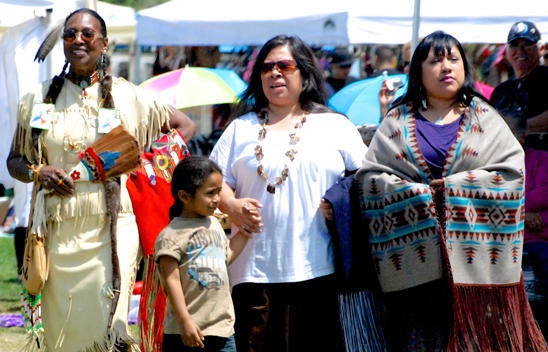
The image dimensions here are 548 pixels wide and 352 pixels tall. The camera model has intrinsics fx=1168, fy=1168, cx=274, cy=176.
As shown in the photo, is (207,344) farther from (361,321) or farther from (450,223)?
(450,223)

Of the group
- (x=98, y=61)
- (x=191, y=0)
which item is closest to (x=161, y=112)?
(x=98, y=61)

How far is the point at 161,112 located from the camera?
18.8 feet

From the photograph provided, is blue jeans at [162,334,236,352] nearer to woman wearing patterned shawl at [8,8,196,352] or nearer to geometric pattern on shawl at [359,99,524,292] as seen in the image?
woman wearing patterned shawl at [8,8,196,352]

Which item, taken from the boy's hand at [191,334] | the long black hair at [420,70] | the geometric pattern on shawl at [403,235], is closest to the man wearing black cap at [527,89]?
the long black hair at [420,70]

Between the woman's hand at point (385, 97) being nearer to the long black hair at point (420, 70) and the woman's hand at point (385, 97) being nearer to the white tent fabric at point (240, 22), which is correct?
the white tent fabric at point (240, 22)

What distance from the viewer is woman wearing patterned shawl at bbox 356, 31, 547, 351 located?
5180 millimetres

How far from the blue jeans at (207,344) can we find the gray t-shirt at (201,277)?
33 mm

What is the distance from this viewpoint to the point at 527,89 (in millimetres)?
7578

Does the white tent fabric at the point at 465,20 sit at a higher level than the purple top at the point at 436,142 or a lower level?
higher

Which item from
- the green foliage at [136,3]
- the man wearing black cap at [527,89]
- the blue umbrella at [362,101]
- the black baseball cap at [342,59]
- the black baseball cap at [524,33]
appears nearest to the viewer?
the man wearing black cap at [527,89]

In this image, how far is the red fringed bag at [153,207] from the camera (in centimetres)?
575

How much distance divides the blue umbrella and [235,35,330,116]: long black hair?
2418 mm

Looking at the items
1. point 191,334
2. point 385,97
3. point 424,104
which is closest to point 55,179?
point 191,334

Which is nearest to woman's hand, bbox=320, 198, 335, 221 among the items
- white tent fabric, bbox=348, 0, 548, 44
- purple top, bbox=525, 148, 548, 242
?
purple top, bbox=525, 148, 548, 242
